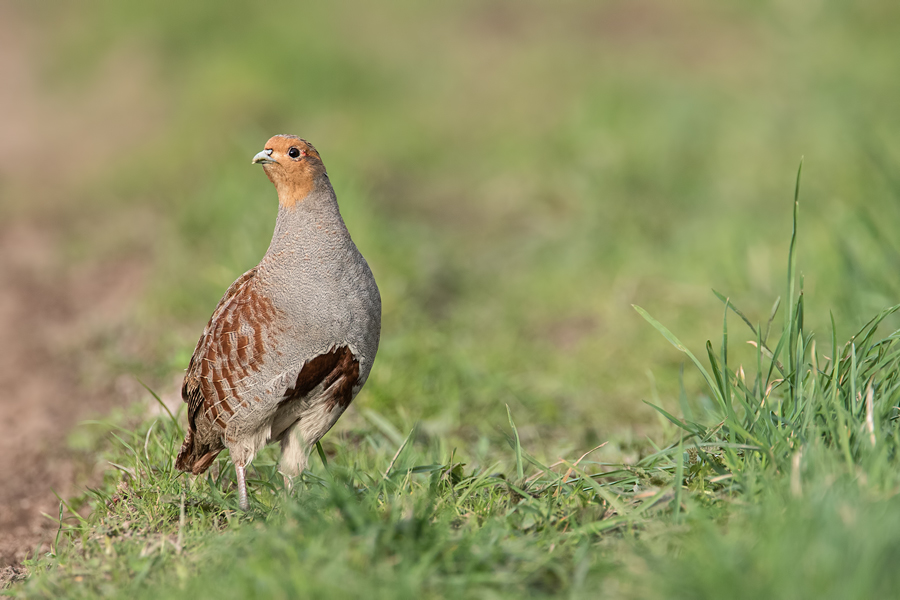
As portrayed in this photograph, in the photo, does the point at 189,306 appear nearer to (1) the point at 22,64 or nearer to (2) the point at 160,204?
(2) the point at 160,204

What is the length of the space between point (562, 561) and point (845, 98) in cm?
665

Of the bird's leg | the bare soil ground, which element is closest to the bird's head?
the bird's leg

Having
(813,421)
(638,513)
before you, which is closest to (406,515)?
(638,513)

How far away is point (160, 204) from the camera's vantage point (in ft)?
23.3

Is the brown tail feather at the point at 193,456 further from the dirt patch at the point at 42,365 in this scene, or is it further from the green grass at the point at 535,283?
the dirt patch at the point at 42,365

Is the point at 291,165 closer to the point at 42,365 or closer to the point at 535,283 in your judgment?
the point at 42,365

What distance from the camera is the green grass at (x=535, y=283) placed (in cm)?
234

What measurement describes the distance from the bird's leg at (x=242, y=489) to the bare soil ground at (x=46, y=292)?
0.61m

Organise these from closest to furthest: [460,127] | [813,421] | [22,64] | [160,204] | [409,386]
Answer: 1. [813,421]
2. [409,386]
3. [160,204]
4. [460,127]
5. [22,64]

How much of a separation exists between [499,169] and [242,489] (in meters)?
5.61

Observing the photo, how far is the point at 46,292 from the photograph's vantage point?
238 inches

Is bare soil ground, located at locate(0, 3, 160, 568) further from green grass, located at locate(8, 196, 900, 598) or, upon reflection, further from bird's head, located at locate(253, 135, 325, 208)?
bird's head, located at locate(253, 135, 325, 208)


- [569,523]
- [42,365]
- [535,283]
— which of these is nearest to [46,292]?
[42,365]

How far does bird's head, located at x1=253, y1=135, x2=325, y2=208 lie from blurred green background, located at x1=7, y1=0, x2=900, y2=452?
146cm
